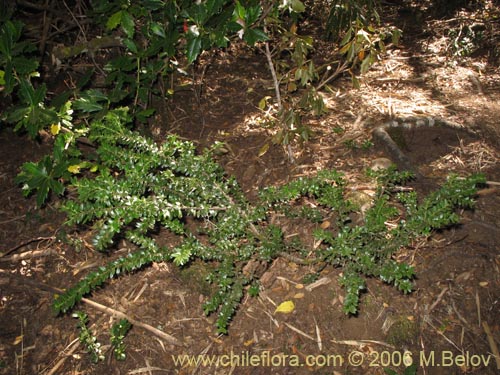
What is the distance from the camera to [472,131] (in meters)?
3.27

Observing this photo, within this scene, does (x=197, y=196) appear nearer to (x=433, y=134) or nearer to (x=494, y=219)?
(x=494, y=219)

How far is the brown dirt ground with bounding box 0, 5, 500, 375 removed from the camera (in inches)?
87.4

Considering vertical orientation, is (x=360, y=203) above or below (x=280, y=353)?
above

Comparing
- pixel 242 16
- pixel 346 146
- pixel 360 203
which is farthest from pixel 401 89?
pixel 242 16

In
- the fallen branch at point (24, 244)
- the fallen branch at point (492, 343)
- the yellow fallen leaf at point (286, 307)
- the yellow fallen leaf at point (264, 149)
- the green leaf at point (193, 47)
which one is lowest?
the fallen branch at point (24, 244)

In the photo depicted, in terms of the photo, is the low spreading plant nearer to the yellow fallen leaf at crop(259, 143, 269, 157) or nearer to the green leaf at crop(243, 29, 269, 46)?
the green leaf at crop(243, 29, 269, 46)

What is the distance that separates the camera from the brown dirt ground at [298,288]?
2221 millimetres

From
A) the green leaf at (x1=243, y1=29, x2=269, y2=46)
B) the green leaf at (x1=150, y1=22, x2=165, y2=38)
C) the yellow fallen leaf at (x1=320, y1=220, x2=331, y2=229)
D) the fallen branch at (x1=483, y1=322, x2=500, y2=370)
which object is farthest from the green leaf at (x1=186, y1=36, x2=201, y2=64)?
the fallen branch at (x1=483, y1=322, x2=500, y2=370)

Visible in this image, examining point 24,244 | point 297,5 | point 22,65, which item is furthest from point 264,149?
point 24,244

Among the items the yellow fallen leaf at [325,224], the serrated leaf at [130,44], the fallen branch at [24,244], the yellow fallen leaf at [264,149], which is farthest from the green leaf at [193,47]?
the fallen branch at [24,244]

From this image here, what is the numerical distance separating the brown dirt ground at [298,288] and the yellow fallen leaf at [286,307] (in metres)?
0.03

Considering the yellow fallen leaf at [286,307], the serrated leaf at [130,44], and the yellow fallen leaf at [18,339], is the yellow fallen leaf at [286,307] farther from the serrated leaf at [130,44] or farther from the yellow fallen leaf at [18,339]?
the serrated leaf at [130,44]

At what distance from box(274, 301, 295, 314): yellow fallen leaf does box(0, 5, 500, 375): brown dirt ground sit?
1.1 inches

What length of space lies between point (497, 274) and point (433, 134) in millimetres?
1363
